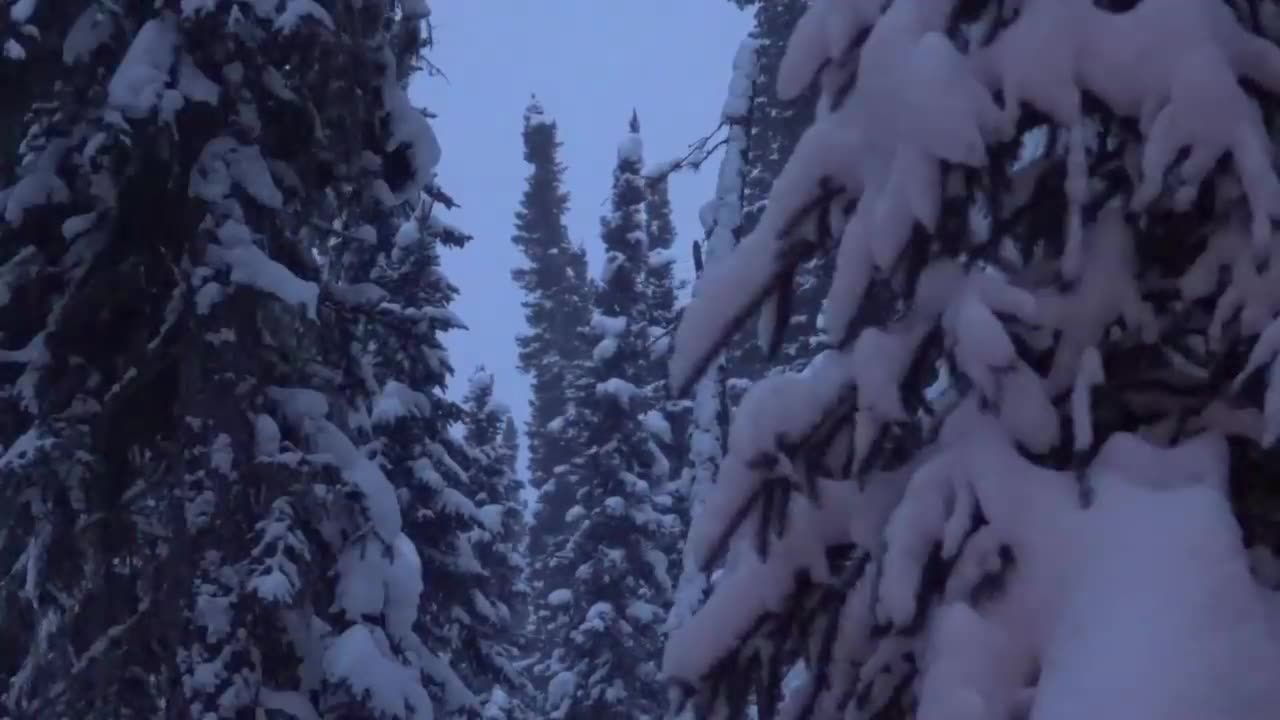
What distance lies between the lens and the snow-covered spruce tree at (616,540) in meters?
25.6

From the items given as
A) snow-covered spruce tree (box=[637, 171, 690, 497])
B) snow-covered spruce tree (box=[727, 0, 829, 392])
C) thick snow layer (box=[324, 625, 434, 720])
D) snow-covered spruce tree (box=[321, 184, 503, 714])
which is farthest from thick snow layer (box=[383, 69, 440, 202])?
snow-covered spruce tree (box=[637, 171, 690, 497])

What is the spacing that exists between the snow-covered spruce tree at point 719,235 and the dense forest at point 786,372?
0.06 meters

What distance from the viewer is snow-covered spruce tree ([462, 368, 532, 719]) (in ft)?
70.1

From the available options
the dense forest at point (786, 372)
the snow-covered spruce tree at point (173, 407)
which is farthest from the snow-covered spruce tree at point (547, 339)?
the snow-covered spruce tree at point (173, 407)

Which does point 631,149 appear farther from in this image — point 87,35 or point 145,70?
point 145,70

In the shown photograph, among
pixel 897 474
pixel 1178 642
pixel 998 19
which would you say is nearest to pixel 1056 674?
pixel 1178 642

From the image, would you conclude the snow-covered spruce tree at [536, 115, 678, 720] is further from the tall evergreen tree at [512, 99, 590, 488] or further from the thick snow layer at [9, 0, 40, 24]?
the thick snow layer at [9, 0, 40, 24]

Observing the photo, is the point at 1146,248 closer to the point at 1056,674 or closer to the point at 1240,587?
the point at 1240,587

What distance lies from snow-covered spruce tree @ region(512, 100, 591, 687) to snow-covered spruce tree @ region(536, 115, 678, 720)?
20.4 feet

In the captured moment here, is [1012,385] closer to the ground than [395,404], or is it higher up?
closer to the ground

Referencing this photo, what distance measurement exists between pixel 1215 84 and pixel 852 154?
101 centimetres

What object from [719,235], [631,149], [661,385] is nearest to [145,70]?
[719,235]

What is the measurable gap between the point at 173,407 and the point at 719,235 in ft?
23.3

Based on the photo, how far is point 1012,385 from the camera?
140 inches
